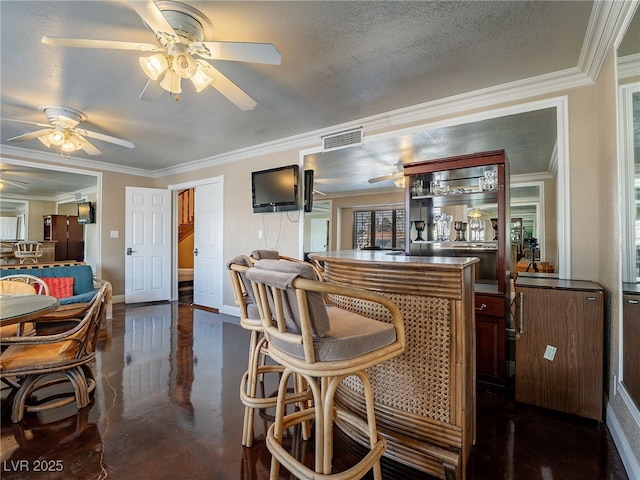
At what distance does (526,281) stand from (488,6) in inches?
71.5

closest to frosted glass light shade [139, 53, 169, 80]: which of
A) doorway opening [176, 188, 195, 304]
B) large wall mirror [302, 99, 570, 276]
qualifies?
large wall mirror [302, 99, 570, 276]

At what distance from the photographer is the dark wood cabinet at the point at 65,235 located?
8289mm

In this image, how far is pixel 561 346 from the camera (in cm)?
207

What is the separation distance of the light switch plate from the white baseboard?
373 millimetres

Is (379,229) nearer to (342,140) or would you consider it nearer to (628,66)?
(342,140)

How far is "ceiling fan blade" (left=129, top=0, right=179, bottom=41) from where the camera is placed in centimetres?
144

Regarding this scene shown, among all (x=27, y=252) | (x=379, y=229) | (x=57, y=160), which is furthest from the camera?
Answer: (x=27, y=252)

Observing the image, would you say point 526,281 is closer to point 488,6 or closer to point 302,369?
point 488,6

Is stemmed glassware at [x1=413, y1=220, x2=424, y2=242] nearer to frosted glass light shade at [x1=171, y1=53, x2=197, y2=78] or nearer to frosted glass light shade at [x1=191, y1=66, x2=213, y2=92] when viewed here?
frosted glass light shade at [x1=191, y1=66, x2=213, y2=92]

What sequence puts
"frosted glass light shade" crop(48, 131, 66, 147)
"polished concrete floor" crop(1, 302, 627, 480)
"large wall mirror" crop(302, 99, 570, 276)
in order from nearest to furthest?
"polished concrete floor" crop(1, 302, 627, 480) → "large wall mirror" crop(302, 99, 570, 276) → "frosted glass light shade" crop(48, 131, 66, 147)

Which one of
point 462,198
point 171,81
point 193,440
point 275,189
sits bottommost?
point 193,440

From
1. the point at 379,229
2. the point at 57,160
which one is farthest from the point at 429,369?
the point at 57,160

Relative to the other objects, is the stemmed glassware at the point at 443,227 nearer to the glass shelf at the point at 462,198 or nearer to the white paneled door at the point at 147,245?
the glass shelf at the point at 462,198

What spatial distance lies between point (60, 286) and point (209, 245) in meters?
2.08
